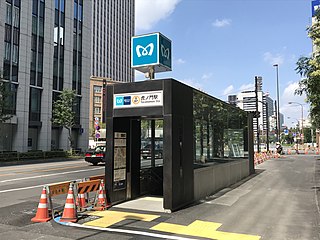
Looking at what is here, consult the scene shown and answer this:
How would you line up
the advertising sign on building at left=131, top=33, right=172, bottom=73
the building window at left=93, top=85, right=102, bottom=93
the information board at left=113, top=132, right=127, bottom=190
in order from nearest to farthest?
the information board at left=113, top=132, right=127, bottom=190
the advertising sign on building at left=131, top=33, right=172, bottom=73
the building window at left=93, top=85, right=102, bottom=93

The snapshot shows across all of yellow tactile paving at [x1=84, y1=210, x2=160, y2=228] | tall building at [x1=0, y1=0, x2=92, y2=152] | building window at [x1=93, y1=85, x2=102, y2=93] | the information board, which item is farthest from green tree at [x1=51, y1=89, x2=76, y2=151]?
building window at [x1=93, y1=85, x2=102, y2=93]

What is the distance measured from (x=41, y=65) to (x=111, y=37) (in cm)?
11682

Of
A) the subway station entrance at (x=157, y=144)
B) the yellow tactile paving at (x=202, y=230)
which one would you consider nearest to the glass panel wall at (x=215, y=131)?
the subway station entrance at (x=157, y=144)

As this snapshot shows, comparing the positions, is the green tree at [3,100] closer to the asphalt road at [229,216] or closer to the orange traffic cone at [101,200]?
the asphalt road at [229,216]

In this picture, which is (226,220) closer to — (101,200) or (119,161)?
(101,200)

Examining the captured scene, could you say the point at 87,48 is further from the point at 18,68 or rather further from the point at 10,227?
the point at 10,227

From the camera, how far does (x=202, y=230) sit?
6488 mm

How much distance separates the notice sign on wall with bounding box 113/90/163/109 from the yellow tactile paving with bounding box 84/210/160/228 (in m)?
2.93

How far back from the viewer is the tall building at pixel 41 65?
3334cm

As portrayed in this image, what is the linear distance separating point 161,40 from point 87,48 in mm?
37958

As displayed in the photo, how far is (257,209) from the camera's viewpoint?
8633 millimetres

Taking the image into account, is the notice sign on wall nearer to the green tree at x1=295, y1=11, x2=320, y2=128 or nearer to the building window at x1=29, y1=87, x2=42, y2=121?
the green tree at x1=295, y1=11, x2=320, y2=128

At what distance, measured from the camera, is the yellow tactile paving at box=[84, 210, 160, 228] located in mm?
6955

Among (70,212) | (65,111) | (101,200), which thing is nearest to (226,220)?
(101,200)
